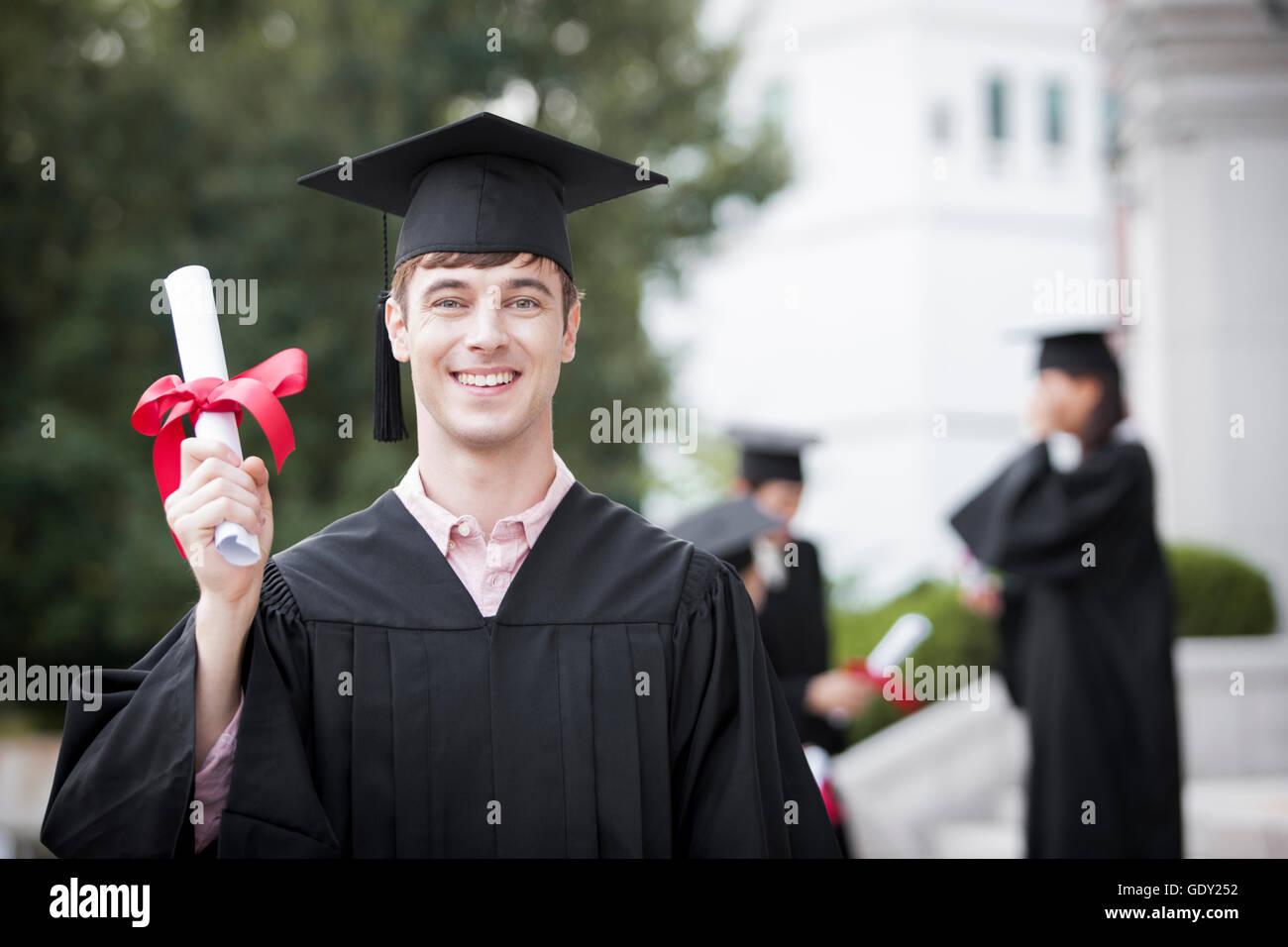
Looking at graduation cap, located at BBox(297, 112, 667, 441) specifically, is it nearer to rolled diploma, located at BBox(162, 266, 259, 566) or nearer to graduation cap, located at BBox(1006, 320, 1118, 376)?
rolled diploma, located at BBox(162, 266, 259, 566)

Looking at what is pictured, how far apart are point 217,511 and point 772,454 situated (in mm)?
4439

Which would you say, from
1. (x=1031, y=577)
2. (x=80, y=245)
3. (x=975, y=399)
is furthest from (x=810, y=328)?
(x=1031, y=577)

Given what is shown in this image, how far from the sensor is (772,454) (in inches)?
241

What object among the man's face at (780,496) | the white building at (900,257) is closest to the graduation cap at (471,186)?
the man's face at (780,496)

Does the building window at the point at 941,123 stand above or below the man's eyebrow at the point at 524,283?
above

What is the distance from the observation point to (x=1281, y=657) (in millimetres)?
7586

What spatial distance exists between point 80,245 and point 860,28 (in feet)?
60.4

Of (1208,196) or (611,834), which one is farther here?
(1208,196)

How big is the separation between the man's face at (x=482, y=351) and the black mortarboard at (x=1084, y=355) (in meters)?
4.41

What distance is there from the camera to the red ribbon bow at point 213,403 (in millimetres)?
1919

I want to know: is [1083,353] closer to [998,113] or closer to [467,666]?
[467,666]

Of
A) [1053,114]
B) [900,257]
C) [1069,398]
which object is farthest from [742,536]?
[1053,114]

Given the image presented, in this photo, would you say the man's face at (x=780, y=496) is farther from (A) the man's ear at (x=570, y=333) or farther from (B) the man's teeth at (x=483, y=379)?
(B) the man's teeth at (x=483, y=379)
